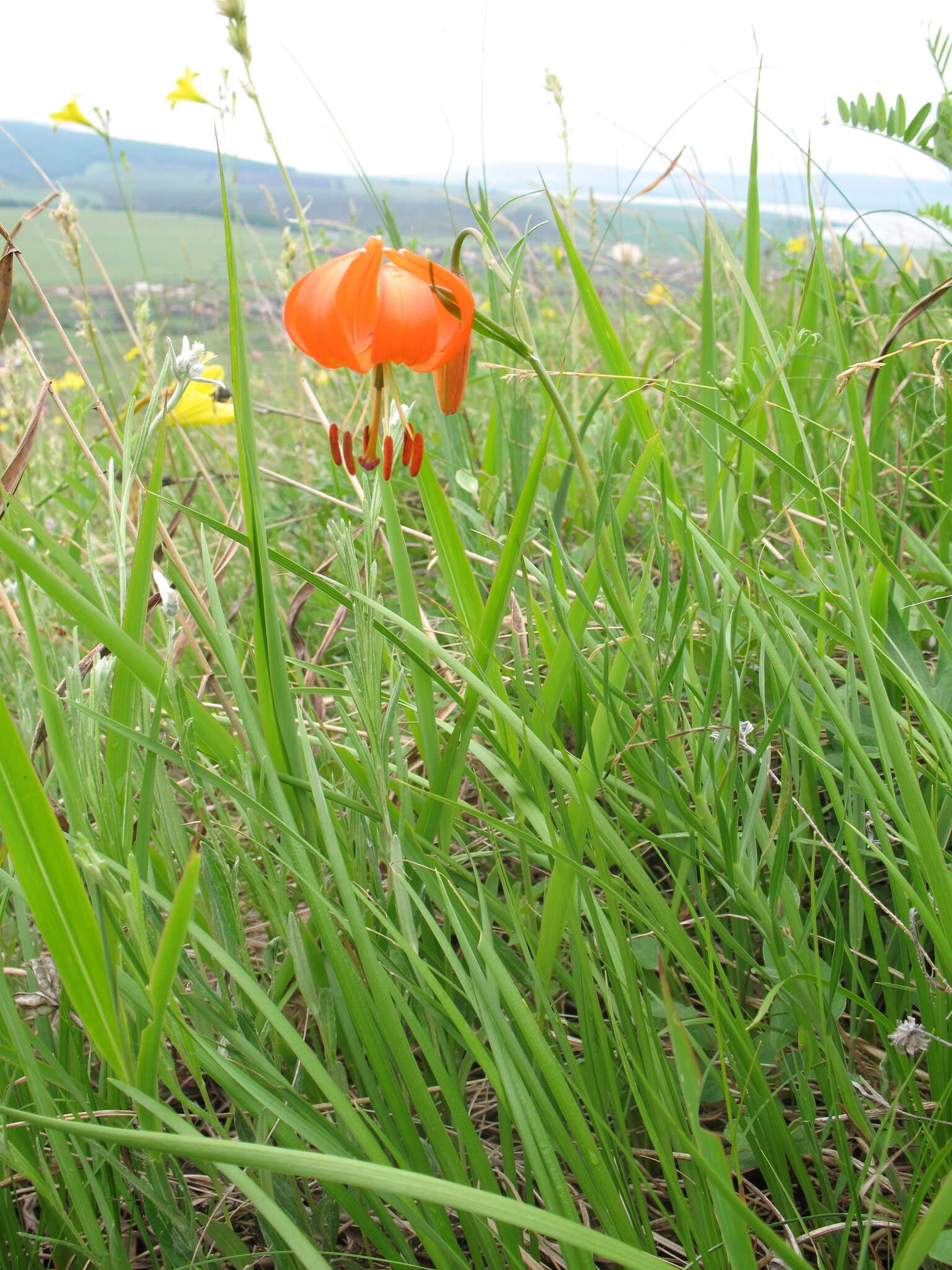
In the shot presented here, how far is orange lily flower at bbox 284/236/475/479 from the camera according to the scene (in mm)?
961

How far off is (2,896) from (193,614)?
1.27 ft

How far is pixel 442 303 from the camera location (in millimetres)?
982

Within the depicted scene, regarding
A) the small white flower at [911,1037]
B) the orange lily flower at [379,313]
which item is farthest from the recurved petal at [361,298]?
the small white flower at [911,1037]

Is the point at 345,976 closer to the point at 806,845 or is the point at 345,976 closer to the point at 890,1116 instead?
the point at 890,1116

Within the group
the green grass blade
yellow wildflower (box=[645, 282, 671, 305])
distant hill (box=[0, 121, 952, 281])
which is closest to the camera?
the green grass blade

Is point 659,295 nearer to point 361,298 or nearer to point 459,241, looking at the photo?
point 459,241

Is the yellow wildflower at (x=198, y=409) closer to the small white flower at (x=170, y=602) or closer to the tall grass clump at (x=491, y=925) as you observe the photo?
the tall grass clump at (x=491, y=925)

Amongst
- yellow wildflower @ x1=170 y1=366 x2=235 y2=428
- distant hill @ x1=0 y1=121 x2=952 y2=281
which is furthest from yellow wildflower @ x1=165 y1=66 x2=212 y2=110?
yellow wildflower @ x1=170 y1=366 x2=235 y2=428

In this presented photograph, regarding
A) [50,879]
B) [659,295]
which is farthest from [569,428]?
[659,295]

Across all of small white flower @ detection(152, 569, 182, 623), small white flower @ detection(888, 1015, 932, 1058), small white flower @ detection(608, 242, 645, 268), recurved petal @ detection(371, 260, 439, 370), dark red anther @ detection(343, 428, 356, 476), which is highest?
small white flower @ detection(608, 242, 645, 268)

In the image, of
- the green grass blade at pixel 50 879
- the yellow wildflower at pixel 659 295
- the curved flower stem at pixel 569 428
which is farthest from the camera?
the yellow wildflower at pixel 659 295

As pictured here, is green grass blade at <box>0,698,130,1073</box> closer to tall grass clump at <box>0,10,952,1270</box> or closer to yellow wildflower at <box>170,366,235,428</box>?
tall grass clump at <box>0,10,952,1270</box>

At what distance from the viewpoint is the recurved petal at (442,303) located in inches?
38.2

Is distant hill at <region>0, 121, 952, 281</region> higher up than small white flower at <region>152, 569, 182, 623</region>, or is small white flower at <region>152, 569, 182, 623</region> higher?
distant hill at <region>0, 121, 952, 281</region>
